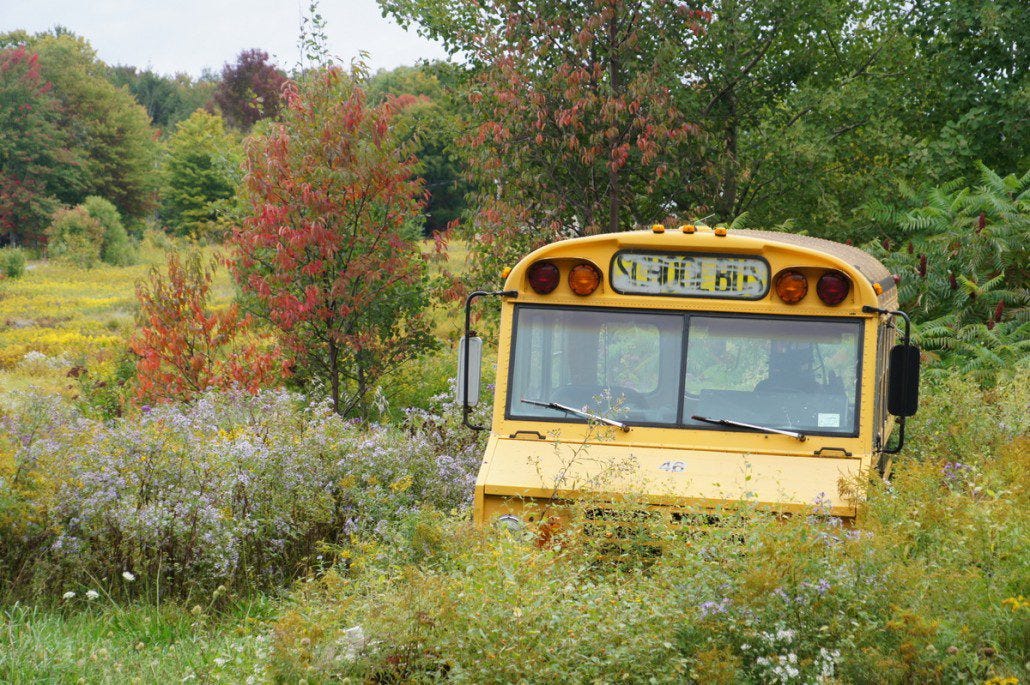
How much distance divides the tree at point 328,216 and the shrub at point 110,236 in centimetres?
3963

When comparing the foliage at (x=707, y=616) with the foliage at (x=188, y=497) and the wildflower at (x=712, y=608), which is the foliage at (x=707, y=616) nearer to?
the wildflower at (x=712, y=608)

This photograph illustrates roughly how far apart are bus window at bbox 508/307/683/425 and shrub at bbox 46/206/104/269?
43.7m

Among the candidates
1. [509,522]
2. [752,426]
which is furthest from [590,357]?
[509,522]

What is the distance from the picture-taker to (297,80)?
11609 mm

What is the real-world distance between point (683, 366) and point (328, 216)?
5.36 meters

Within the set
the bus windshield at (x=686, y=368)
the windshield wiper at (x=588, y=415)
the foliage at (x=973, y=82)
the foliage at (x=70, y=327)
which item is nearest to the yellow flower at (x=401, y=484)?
the bus windshield at (x=686, y=368)

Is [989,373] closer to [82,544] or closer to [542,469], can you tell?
[542,469]

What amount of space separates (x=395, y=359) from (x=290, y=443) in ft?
15.5

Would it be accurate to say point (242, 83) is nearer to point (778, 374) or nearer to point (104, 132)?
point (104, 132)

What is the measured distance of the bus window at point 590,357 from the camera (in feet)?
21.6

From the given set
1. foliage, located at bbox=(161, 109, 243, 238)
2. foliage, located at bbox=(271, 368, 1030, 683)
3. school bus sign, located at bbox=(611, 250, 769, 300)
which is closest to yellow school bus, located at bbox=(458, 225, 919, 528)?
school bus sign, located at bbox=(611, 250, 769, 300)

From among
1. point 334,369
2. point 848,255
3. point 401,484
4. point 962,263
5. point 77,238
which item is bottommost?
point 401,484

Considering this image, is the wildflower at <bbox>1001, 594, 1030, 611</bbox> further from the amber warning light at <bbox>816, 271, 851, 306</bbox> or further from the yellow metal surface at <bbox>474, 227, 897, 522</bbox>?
the amber warning light at <bbox>816, 271, 851, 306</bbox>

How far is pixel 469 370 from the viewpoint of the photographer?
6848mm
